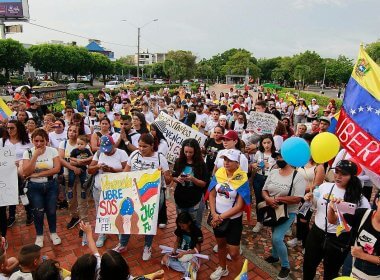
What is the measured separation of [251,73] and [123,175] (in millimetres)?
79522

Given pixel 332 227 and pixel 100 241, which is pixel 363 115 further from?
pixel 100 241

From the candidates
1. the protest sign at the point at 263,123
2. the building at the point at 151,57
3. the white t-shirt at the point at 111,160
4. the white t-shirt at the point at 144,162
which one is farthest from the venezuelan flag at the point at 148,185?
the building at the point at 151,57

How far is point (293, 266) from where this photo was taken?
14.8 feet

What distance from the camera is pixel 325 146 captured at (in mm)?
3887

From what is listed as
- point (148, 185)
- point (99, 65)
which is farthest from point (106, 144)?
point (99, 65)

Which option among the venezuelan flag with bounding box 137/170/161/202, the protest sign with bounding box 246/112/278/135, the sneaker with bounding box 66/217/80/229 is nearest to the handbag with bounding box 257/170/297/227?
the venezuelan flag with bounding box 137/170/161/202

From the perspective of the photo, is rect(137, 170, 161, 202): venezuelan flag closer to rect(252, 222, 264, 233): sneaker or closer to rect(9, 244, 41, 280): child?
rect(9, 244, 41, 280): child

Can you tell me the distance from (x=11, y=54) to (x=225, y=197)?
148ft

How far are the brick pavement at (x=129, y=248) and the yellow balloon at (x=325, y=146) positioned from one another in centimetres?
191

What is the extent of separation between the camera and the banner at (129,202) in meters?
4.18

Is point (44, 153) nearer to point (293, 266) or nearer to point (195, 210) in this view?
point (195, 210)

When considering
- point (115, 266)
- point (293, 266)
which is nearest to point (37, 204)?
point (115, 266)

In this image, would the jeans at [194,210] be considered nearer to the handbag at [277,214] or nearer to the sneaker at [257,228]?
the handbag at [277,214]

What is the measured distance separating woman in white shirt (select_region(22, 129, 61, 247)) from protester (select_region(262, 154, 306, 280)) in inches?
130
